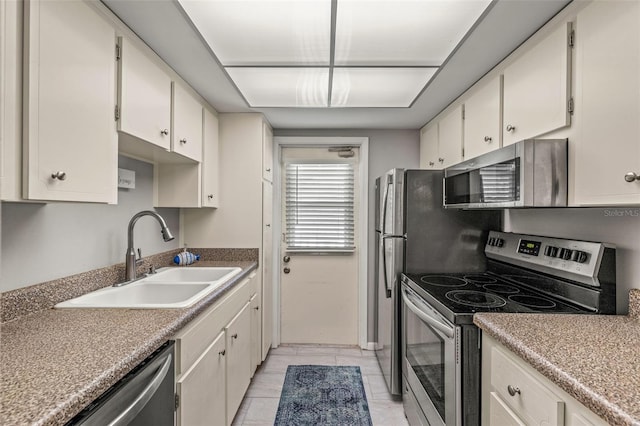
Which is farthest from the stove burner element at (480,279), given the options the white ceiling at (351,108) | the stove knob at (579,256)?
the white ceiling at (351,108)

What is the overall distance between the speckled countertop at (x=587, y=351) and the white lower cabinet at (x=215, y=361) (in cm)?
116

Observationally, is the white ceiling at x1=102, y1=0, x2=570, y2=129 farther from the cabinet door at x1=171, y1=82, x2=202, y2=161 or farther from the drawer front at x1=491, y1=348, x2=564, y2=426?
the drawer front at x1=491, y1=348, x2=564, y2=426

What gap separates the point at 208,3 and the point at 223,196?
157 centimetres

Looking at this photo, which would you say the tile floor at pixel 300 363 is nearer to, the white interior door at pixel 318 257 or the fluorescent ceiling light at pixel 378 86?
the white interior door at pixel 318 257

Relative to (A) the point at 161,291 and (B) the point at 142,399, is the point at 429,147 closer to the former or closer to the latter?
(A) the point at 161,291

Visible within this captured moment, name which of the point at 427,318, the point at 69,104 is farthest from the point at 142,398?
the point at 427,318

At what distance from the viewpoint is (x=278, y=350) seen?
3064mm

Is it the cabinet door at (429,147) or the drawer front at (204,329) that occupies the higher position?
the cabinet door at (429,147)

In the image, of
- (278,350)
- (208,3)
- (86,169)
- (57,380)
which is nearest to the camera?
(57,380)

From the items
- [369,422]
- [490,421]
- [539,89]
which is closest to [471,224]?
[539,89]

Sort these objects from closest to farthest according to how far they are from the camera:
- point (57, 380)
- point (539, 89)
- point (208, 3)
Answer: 1. point (57, 380)
2. point (208, 3)
3. point (539, 89)

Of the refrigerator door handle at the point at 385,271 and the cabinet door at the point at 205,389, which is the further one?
the refrigerator door handle at the point at 385,271

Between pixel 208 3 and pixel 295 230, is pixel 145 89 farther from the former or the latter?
pixel 295 230

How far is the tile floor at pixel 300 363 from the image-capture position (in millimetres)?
2072
